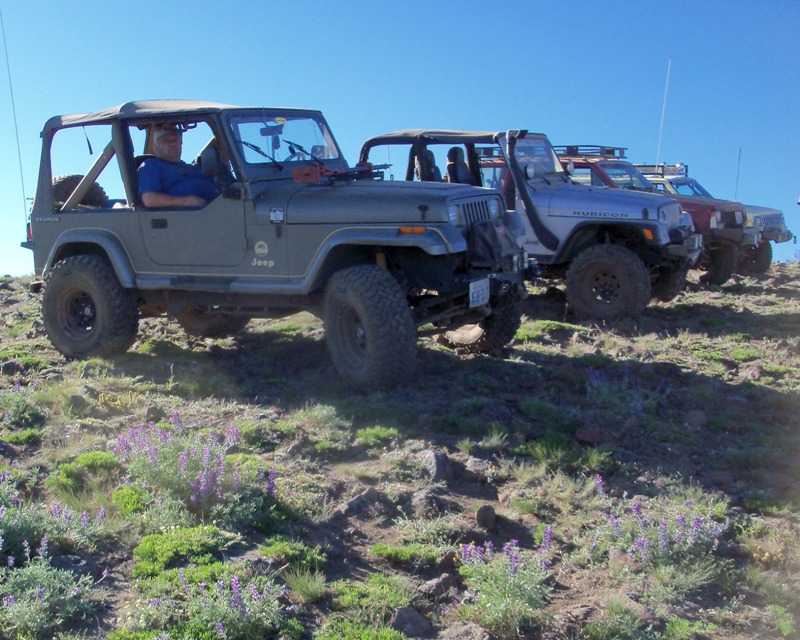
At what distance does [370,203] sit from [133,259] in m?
2.38

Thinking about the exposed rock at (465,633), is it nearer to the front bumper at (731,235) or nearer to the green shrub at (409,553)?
the green shrub at (409,553)

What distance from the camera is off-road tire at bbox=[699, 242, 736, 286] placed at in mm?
13430

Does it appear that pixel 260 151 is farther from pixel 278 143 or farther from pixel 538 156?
pixel 538 156

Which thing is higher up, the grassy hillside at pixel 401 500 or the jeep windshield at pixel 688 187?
the jeep windshield at pixel 688 187

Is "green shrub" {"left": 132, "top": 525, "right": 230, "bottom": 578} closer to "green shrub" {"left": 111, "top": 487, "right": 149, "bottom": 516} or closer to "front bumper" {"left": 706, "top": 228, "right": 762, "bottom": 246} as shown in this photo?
"green shrub" {"left": 111, "top": 487, "right": 149, "bottom": 516}

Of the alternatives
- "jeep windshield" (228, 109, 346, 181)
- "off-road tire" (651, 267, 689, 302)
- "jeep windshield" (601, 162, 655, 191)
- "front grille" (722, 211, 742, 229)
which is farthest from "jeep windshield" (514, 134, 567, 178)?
"jeep windshield" (228, 109, 346, 181)

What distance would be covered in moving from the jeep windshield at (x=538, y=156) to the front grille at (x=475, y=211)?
12.9ft

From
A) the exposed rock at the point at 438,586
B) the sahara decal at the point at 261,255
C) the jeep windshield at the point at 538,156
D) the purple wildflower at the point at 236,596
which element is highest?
the jeep windshield at the point at 538,156

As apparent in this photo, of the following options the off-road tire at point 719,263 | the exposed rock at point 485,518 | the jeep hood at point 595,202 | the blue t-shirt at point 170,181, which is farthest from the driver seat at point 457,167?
the exposed rock at point 485,518

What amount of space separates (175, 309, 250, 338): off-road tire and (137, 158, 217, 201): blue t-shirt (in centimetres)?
126

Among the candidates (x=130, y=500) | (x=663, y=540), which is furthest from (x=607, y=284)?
(x=130, y=500)

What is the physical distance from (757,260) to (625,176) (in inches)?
144

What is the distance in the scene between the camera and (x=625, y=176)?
12.9 metres

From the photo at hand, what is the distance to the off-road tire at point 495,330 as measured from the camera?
805 cm
